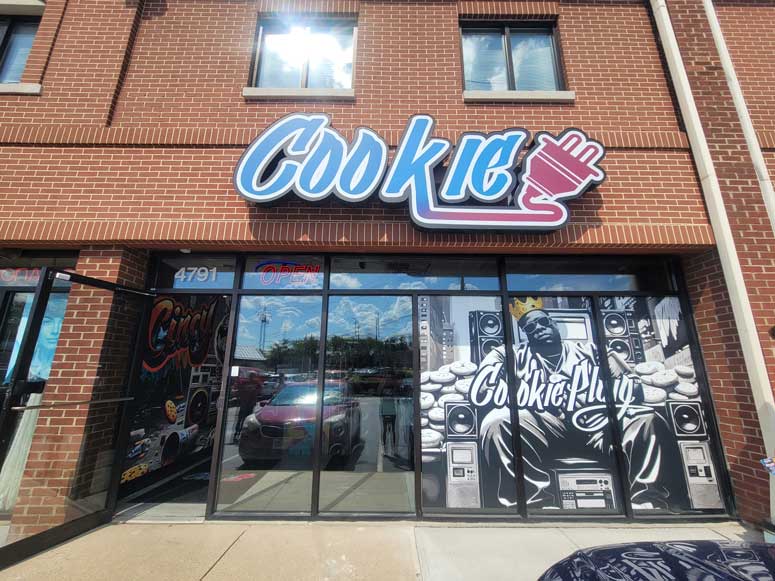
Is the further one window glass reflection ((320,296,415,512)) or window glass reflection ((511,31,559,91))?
window glass reflection ((511,31,559,91))

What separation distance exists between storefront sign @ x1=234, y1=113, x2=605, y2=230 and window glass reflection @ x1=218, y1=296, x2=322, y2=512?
1571mm

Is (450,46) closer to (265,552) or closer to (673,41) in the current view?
(673,41)

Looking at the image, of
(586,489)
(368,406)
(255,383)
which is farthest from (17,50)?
(586,489)

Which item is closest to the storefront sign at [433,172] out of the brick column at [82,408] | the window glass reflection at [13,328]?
the brick column at [82,408]

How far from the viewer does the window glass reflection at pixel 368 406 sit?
4.10m

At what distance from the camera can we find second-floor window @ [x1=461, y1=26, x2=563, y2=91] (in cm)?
504

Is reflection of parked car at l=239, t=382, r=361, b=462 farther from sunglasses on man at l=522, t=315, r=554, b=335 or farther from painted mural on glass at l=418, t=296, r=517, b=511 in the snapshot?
sunglasses on man at l=522, t=315, r=554, b=335

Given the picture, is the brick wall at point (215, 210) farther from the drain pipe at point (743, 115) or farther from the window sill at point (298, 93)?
the window sill at point (298, 93)

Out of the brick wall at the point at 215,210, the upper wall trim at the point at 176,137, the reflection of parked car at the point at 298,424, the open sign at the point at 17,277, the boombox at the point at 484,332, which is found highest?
the upper wall trim at the point at 176,137

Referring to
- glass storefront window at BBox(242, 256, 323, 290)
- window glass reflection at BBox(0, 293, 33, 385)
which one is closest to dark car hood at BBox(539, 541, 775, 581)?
glass storefront window at BBox(242, 256, 323, 290)

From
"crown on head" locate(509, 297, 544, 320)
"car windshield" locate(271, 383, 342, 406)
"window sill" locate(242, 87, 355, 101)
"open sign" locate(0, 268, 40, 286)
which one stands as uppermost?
"window sill" locate(242, 87, 355, 101)

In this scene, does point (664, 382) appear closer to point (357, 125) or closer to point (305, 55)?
point (357, 125)

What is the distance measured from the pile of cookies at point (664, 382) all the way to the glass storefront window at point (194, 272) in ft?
18.7

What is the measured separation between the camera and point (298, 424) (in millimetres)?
4281
